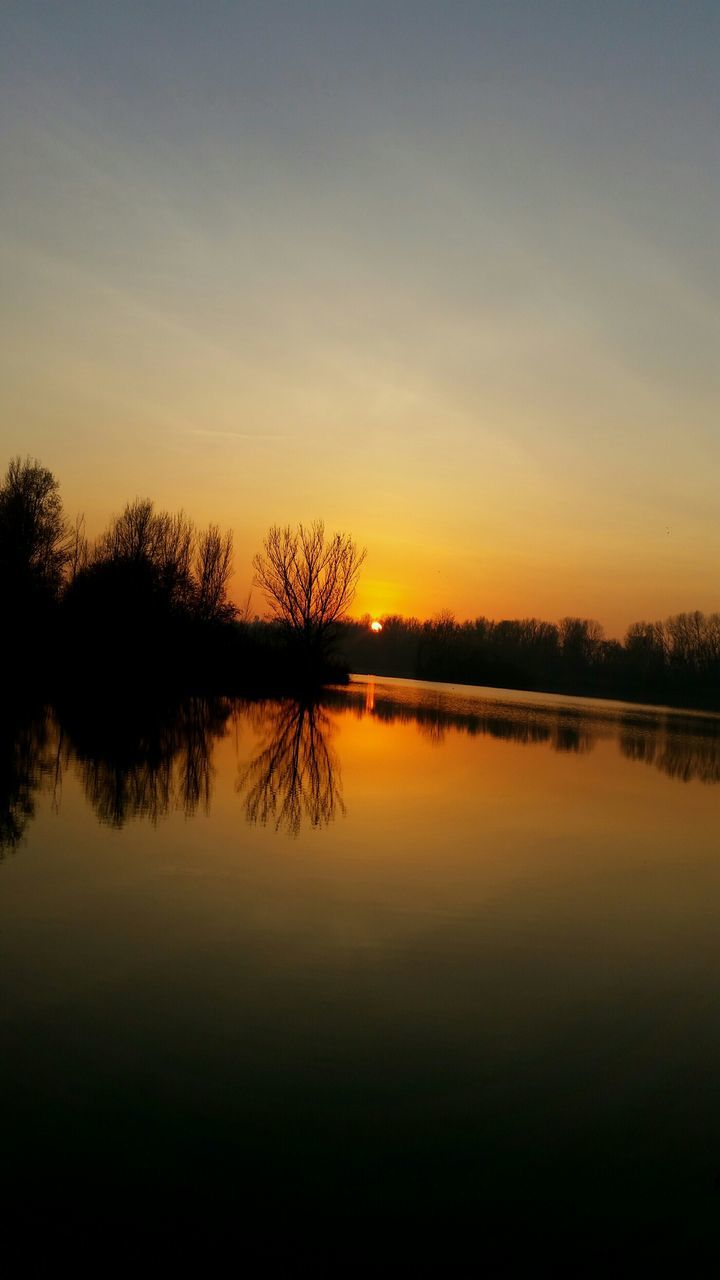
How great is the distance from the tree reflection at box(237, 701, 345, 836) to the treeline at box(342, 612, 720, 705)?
1713 inches

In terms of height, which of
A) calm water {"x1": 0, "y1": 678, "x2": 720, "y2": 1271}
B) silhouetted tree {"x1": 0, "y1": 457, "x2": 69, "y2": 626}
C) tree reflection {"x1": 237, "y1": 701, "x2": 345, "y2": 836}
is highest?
silhouetted tree {"x1": 0, "y1": 457, "x2": 69, "y2": 626}

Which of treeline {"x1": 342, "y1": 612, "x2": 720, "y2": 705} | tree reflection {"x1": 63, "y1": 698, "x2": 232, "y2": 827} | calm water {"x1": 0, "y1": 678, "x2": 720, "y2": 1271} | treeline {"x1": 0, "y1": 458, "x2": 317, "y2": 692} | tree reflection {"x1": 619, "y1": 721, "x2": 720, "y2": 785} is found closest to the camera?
calm water {"x1": 0, "y1": 678, "x2": 720, "y2": 1271}

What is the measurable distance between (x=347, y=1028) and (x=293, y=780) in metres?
8.35

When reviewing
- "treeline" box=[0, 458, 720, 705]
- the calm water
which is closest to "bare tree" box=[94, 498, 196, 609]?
"treeline" box=[0, 458, 720, 705]

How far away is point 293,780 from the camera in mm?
12648

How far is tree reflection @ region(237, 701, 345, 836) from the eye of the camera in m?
9.88

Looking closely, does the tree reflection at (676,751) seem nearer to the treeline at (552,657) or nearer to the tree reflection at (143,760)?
the tree reflection at (143,760)

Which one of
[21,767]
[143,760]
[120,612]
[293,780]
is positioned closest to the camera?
[21,767]

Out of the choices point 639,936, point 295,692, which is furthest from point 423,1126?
point 295,692

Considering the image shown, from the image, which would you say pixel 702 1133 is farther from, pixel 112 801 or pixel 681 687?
pixel 681 687

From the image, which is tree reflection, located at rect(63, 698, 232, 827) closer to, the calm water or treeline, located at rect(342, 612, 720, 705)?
the calm water

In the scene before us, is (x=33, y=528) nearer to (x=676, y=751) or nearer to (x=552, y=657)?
(x=676, y=751)

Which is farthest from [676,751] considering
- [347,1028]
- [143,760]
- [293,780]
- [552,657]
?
[552,657]

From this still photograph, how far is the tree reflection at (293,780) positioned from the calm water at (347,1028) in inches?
9.1
